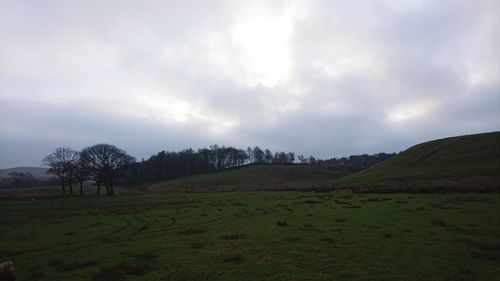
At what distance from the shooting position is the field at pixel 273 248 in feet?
49.9

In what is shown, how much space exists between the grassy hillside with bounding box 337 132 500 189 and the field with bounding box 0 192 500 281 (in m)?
34.2

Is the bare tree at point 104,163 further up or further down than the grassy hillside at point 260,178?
further up

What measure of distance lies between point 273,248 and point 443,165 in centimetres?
8268

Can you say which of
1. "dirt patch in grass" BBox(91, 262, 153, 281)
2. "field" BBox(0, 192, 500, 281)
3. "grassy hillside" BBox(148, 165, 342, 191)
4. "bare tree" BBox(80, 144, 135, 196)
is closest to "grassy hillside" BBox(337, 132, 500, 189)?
"field" BBox(0, 192, 500, 281)

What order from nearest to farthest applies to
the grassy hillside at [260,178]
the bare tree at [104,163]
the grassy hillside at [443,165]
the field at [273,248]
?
the field at [273,248], the grassy hillside at [443,165], the bare tree at [104,163], the grassy hillside at [260,178]

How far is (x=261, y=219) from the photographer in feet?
110

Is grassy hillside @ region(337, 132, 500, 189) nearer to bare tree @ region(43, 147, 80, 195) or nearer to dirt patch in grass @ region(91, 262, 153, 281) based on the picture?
dirt patch in grass @ region(91, 262, 153, 281)

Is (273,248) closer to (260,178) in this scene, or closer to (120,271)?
(120,271)

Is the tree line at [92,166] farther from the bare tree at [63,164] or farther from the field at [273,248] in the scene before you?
the field at [273,248]

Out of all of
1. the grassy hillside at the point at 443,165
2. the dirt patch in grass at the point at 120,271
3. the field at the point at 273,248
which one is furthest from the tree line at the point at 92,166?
the dirt patch in grass at the point at 120,271

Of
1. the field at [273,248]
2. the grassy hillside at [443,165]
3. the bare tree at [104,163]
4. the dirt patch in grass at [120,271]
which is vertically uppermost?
the bare tree at [104,163]

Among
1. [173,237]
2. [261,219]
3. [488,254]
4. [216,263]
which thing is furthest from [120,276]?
[261,219]

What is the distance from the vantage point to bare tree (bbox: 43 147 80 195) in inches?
4513

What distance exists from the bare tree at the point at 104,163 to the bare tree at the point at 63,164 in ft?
14.9
